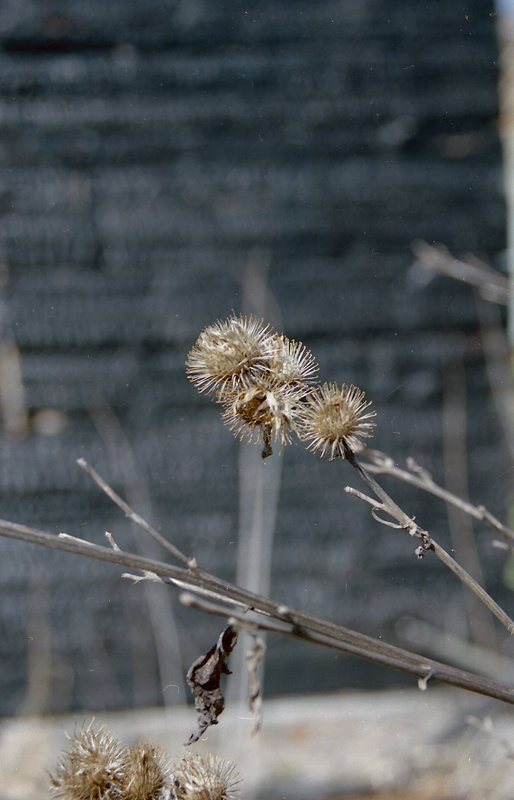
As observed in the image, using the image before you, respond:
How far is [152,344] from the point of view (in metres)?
1.66

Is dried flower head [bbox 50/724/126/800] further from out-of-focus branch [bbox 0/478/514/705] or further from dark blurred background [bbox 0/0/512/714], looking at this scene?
dark blurred background [bbox 0/0/512/714]

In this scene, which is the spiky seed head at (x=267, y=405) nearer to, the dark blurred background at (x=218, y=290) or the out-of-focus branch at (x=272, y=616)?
the out-of-focus branch at (x=272, y=616)

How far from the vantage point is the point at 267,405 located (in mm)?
632

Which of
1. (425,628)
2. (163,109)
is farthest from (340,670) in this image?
(163,109)

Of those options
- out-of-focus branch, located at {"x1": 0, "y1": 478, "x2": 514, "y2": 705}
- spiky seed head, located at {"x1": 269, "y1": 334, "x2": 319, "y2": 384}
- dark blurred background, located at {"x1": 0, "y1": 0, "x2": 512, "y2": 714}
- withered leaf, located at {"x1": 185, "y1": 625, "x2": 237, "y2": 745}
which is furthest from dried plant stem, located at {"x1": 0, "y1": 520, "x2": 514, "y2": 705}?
dark blurred background, located at {"x1": 0, "y1": 0, "x2": 512, "y2": 714}

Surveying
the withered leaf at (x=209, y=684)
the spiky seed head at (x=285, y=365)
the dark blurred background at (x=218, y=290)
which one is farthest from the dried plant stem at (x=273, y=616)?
the dark blurred background at (x=218, y=290)

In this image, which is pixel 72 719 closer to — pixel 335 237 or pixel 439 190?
pixel 335 237

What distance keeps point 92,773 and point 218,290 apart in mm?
1167

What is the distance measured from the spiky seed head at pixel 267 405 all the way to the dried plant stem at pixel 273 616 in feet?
0.55

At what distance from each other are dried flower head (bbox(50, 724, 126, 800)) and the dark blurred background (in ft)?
3.25

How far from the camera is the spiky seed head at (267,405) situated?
2.06 ft

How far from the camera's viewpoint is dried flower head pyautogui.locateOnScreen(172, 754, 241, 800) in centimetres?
58

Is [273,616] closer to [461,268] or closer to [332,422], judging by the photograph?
[332,422]

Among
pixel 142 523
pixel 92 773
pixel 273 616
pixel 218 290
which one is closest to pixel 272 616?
pixel 273 616
